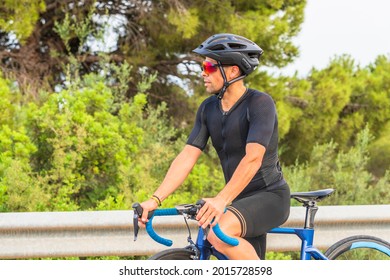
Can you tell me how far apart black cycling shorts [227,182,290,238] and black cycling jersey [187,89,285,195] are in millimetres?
48

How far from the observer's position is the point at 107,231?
5.17 m

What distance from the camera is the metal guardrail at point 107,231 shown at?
5.09 meters

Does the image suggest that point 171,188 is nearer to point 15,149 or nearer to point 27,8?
point 15,149

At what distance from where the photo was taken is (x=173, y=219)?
5.17 m

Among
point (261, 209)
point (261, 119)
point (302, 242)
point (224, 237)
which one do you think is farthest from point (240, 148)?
point (302, 242)

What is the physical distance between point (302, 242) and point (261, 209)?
1.62ft

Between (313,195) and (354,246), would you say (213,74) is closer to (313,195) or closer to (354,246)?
(313,195)

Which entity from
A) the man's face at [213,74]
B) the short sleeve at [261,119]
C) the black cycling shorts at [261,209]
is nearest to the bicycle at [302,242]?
the black cycling shorts at [261,209]

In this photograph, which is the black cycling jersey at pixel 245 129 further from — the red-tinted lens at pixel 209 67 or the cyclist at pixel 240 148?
the red-tinted lens at pixel 209 67

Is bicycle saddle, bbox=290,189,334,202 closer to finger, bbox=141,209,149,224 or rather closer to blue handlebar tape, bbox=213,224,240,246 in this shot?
blue handlebar tape, bbox=213,224,240,246

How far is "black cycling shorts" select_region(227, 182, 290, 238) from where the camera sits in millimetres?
3719

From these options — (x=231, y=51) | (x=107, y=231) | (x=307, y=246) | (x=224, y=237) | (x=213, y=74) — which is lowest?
(x=107, y=231)

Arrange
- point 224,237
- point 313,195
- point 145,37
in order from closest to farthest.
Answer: point 224,237 < point 313,195 < point 145,37
